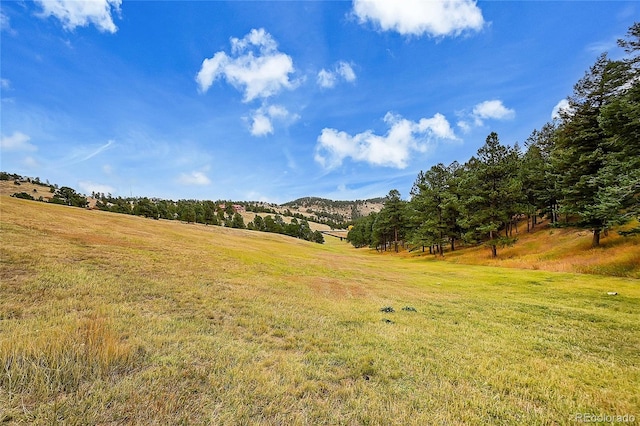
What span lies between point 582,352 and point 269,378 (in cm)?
869

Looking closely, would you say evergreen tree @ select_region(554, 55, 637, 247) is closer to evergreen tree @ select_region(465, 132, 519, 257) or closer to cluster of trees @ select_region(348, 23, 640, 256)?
cluster of trees @ select_region(348, 23, 640, 256)

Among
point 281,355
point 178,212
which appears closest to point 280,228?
point 178,212

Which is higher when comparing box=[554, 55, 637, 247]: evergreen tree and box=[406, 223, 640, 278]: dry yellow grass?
box=[554, 55, 637, 247]: evergreen tree

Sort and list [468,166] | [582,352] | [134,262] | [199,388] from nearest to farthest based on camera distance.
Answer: [199,388] < [582,352] < [134,262] < [468,166]

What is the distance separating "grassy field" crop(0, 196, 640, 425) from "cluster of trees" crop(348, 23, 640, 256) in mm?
13677

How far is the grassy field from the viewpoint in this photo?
4086 millimetres

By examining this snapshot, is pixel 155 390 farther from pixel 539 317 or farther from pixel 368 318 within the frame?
pixel 539 317

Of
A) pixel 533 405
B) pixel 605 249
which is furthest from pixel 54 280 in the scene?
pixel 605 249

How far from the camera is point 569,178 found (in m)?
30.8

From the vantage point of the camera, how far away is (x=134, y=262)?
1553cm

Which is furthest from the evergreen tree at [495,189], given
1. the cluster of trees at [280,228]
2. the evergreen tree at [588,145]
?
the cluster of trees at [280,228]

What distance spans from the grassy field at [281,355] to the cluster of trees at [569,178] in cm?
1368

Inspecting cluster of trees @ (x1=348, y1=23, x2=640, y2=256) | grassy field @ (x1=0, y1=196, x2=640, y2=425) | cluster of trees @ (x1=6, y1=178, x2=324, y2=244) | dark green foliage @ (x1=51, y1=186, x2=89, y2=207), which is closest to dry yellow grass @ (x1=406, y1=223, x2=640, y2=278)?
cluster of trees @ (x1=348, y1=23, x2=640, y2=256)

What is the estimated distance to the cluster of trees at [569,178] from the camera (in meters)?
20.2
